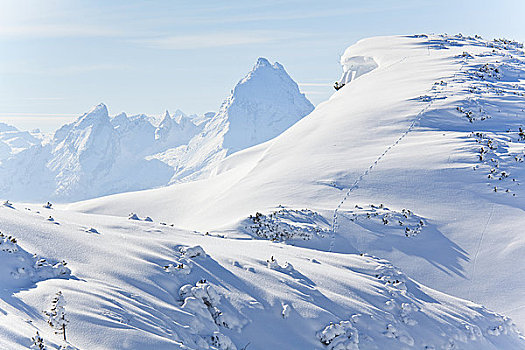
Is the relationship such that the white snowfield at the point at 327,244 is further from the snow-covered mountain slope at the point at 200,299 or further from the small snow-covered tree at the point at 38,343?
the small snow-covered tree at the point at 38,343

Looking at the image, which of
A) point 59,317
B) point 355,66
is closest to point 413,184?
point 59,317

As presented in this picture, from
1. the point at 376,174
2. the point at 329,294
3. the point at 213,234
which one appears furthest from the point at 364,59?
the point at 329,294

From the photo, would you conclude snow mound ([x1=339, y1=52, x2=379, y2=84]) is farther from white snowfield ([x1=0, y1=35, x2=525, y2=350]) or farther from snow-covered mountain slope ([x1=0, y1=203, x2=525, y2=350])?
snow-covered mountain slope ([x1=0, y1=203, x2=525, y2=350])

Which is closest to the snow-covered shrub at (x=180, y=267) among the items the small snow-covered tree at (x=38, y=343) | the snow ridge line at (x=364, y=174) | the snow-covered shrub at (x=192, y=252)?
the snow-covered shrub at (x=192, y=252)

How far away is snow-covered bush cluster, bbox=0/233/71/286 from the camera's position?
8.81 meters

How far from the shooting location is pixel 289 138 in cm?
3183

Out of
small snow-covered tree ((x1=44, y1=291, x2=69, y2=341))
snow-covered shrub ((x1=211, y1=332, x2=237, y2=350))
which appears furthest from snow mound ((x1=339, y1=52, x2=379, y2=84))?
small snow-covered tree ((x1=44, y1=291, x2=69, y2=341))

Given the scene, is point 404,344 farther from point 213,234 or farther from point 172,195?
point 172,195

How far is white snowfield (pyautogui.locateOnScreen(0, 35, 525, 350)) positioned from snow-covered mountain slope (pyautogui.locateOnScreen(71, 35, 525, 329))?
8cm

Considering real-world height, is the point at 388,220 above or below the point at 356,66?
below

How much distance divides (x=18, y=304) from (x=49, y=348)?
1669mm

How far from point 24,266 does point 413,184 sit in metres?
16.3

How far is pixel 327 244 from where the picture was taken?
1706 cm

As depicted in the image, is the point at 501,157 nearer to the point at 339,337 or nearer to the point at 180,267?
the point at 339,337
